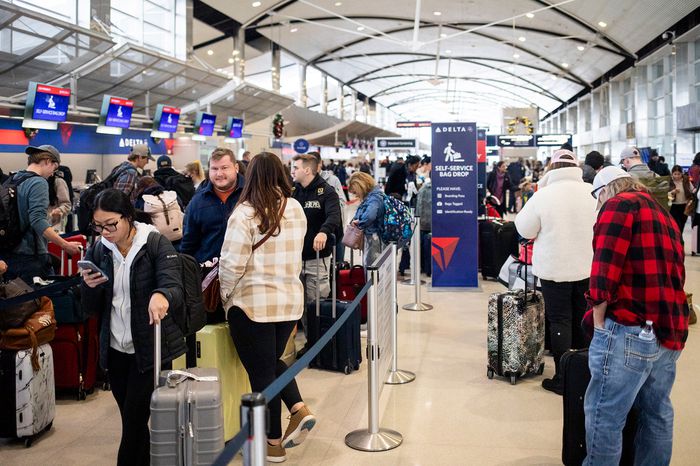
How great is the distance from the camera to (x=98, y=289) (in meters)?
3.32

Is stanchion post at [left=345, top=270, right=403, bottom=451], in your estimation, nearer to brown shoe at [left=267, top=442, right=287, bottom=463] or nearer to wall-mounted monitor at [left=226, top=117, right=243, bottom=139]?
brown shoe at [left=267, top=442, right=287, bottom=463]

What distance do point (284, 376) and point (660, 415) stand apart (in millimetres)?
1768

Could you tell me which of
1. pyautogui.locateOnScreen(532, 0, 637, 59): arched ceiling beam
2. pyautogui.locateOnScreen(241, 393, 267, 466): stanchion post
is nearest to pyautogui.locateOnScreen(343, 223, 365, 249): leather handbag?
pyautogui.locateOnScreen(241, 393, 267, 466): stanchion post

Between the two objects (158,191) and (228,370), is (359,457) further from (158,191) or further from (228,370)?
(158,191)

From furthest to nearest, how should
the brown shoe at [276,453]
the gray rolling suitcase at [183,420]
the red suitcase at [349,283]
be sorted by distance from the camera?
the red suitcase at [349,283], the brown shoe at [276,453], the gray rolling suitcase at [183,420]

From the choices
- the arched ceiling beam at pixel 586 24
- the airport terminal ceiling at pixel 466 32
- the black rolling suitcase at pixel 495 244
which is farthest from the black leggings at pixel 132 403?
the arched ceiling beam at pixel 586 24

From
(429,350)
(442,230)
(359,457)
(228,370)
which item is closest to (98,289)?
(228,370)

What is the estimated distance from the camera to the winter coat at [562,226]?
16.6ft

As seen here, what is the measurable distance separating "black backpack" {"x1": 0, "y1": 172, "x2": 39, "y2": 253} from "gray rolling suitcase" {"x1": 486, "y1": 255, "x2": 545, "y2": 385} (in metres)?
3.65

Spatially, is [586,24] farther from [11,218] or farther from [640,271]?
[640,271]

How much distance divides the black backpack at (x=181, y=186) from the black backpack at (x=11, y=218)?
2094 mm

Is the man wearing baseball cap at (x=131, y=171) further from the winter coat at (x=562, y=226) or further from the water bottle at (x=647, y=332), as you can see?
the water bottle at (x=647, y=332)

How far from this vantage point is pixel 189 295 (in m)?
3.48

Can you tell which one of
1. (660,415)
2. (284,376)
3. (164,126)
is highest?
(164,126)
